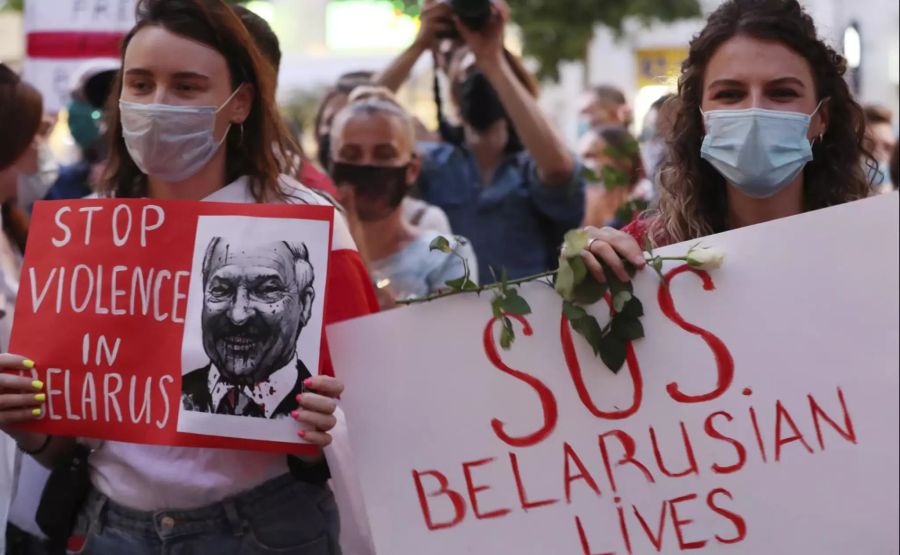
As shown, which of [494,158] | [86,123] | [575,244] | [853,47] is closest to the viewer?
[575,244]

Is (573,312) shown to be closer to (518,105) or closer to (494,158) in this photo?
(518,105)

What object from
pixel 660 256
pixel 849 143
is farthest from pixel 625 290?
pixel 849 143

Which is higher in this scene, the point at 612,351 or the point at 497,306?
the point at 497,306

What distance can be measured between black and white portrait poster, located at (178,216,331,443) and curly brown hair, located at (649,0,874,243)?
2.32 feet

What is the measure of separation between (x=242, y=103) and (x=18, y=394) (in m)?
0.75

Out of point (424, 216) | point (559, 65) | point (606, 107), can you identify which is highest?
point (559, 65)

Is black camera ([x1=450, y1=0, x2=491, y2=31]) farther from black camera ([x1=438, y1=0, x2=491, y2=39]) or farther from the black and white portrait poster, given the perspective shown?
the black and white portrait poster

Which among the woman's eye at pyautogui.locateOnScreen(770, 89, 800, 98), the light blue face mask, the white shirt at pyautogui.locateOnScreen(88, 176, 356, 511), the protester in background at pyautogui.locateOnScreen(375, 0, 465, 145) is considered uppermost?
the protester in background at pyautogui.locateOnScreen(375, 0, 465, 145)

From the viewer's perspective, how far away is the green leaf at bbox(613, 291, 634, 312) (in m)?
2.29

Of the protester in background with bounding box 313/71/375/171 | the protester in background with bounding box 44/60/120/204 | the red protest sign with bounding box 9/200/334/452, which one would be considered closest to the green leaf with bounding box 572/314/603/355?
the red protest sign with bounding box 9/200/334/452

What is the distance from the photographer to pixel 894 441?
2.16m

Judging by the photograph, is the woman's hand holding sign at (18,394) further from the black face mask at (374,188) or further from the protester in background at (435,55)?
the protester in background at (435,55)

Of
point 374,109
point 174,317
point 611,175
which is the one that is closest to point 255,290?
point 174,317

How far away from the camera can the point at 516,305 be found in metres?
2.35
